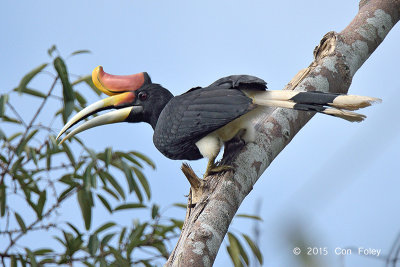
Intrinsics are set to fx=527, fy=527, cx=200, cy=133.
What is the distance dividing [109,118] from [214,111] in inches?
34.9

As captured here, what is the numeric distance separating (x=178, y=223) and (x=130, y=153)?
0.61m

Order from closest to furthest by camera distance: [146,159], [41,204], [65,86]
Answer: [65,86]
[41,204]
[146,159]

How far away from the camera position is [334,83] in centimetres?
294

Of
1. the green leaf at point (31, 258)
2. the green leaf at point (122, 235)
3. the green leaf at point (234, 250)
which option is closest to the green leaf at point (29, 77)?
→ the green leaf at point (31, 258)

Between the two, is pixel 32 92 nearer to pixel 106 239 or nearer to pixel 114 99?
pixel 114 99

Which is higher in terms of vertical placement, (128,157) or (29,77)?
(29,77)

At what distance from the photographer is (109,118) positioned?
128 inches

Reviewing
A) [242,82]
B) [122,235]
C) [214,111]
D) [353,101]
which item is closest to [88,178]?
[122,235]

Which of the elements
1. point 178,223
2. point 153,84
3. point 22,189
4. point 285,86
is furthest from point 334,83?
point 22,189

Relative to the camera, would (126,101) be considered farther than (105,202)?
No

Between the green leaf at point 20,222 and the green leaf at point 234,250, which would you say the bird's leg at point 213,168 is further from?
the green leaf at point 20,222

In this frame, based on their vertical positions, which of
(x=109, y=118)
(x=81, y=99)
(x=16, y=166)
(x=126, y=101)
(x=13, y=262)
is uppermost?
(x=81, y=99)

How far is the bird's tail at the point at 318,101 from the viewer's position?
232cm

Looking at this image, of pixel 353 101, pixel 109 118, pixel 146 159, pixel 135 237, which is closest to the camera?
pixel 353 101
